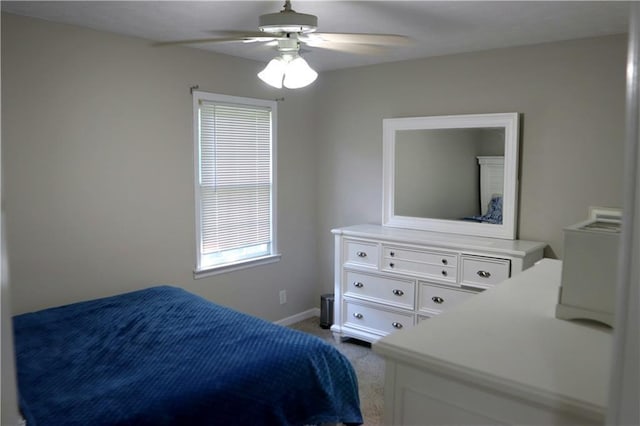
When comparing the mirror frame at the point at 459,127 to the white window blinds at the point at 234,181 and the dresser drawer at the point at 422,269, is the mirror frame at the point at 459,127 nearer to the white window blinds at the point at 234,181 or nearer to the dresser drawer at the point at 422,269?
the dresser drawer at the point at 422,269

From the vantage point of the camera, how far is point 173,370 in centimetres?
214

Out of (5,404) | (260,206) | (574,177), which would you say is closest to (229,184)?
(260,206)

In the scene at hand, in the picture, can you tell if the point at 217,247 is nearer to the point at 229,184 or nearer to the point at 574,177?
the point at 229,184

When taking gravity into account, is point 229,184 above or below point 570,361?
above

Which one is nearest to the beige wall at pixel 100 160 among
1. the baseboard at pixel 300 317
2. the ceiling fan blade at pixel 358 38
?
the baseboard at pixel 300 317

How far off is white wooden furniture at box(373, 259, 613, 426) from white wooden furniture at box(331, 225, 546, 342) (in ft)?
6.88

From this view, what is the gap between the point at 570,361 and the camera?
1.11 meters

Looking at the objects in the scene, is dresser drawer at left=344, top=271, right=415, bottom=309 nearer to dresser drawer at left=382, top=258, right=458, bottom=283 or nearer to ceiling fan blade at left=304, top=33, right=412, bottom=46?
dresser drawer at left=382, top=258, right=458, bottom=283

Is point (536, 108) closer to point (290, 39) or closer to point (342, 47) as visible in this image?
point (342, 47)

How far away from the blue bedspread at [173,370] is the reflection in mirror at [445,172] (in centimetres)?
192

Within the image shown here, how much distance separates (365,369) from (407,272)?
0.79 metres

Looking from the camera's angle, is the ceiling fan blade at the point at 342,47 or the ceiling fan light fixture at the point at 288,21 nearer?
the ceiling fan light fixture at the point at 288,21

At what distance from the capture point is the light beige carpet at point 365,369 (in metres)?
3.14

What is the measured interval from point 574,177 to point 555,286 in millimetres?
2036
